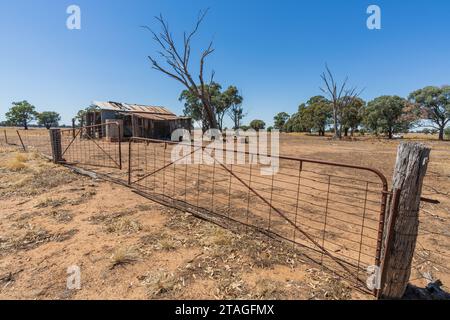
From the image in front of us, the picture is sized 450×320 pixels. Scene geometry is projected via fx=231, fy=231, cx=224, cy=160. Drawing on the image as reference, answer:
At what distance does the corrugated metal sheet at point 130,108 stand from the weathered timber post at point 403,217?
23.9 meters

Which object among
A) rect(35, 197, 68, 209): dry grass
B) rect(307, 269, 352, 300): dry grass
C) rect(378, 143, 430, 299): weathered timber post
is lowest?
rect(307, 269, 352, 300): dry grass

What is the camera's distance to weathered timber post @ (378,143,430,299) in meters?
2.23

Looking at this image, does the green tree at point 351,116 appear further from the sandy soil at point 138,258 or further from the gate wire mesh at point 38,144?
the sandy soil at point 138,258

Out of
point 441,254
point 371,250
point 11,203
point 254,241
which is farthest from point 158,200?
point 441,254

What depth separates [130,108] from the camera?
2452 cm

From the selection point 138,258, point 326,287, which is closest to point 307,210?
point 326,287

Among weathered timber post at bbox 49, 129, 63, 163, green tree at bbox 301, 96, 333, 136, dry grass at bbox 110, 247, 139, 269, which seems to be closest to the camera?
dry grass at bbox 110, 247, 139, 269

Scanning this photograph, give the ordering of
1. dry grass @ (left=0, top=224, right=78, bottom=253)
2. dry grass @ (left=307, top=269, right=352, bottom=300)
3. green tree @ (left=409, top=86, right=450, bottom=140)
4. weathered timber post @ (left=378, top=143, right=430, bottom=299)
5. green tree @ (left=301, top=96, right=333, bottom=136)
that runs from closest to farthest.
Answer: weathered timber post @ (left=378, top=143, right=430, bottom=299) < dry grass @ (left=307, top=269, right=352, bottom=300) < dry grass @ (left=0, top=224, right=78, bottom=253) < green tree @ (left=409, top=86, right=450, bottom=140) < green tree @ (left=301, top=96, right=333, bottom=136)

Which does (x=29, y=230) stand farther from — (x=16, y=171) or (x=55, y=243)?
(x=16, y=171)

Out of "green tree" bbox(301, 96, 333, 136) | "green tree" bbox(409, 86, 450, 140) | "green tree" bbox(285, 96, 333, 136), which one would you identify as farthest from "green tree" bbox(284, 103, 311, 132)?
"green tree" bbox(409, 86, 450, 140)

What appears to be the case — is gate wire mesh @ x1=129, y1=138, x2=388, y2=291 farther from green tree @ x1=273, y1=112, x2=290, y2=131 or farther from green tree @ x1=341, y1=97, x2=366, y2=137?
green tree @ x1=273, y1=112, x2=290, y2=131

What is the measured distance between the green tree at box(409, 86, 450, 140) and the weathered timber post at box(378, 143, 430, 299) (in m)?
37.9

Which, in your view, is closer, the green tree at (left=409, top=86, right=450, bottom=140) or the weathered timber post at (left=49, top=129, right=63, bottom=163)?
the weathered timber post at (left=49, top=129, right=63, bottom=163)

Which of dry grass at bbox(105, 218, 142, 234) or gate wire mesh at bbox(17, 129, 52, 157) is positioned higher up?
gate wire mesh at bbox(17, 129, 52, 157)
